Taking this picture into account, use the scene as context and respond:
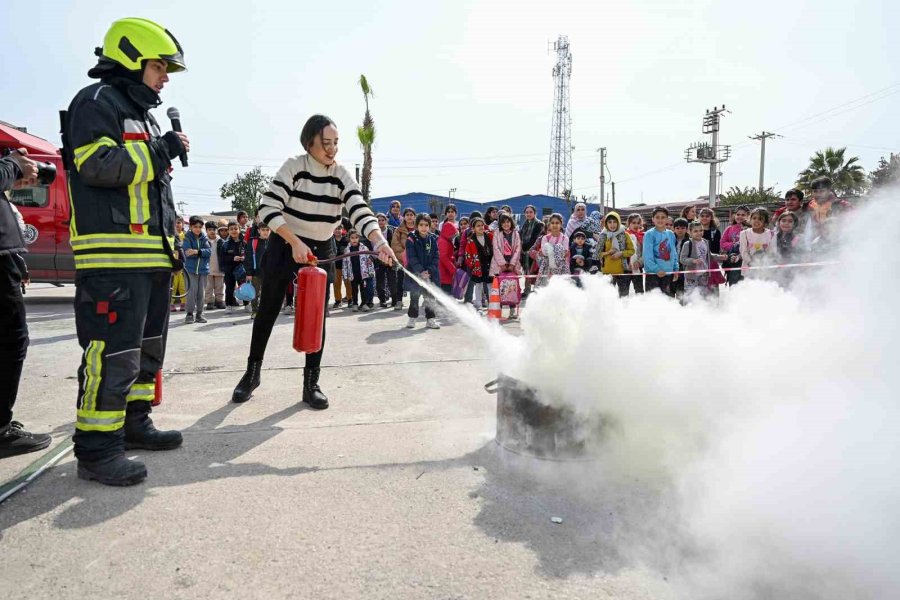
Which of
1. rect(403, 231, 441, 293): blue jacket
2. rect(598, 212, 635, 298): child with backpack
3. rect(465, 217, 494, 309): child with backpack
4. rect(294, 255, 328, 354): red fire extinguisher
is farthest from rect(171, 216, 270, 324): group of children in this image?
rect(294, 255, 328, 354): red fire extinguisher

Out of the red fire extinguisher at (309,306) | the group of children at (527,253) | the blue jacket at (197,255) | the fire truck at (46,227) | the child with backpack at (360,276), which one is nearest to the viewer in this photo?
the red fire extinguisher at (309,306)

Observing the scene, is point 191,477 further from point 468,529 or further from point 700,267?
point 700,267

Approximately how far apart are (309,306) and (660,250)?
6.34 metres

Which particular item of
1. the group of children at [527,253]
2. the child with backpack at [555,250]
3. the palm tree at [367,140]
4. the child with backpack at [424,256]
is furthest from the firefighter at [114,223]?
the palm tree at [367,140]

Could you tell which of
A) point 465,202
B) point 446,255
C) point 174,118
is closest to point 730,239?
point 446,255

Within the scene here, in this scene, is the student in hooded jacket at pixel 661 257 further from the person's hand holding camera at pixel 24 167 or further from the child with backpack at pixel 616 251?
the person's hand holding camera at pixel 24 167

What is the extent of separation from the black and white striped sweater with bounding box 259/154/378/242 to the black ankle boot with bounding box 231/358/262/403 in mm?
1123

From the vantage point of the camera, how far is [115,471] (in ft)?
9.03

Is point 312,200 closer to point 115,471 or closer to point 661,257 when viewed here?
point 115,471

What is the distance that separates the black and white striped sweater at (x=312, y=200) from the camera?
3.92 meters

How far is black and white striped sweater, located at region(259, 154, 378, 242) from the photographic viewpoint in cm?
392

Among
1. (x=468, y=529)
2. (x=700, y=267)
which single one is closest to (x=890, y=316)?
(x=468, y=529)

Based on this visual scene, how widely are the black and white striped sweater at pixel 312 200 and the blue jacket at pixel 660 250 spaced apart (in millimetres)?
5712

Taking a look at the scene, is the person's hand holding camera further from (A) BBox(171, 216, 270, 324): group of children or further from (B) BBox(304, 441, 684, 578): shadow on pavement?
(A) BBox(171, 216, 270, 324): group of children
